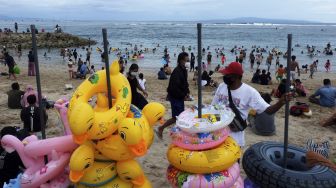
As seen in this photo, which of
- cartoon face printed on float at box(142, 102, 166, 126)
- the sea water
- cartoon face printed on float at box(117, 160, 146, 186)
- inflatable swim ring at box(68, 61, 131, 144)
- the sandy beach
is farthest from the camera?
the sea water

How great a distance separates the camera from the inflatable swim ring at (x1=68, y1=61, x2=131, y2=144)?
373cm

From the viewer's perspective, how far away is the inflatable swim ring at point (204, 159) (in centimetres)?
402

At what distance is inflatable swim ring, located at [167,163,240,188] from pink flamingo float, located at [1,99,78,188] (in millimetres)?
1383

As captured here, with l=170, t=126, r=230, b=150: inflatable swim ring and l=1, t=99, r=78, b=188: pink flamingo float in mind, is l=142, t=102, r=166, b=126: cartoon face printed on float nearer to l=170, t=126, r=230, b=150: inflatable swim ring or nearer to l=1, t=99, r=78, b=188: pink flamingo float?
l=170, t=126, r=230, b=150: inflatable swim ring

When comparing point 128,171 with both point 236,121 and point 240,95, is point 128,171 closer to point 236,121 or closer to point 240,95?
point 236,121

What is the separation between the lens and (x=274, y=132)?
28.6 feet

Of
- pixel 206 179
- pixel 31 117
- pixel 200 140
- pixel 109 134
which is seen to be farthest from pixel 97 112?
pixel 31 117

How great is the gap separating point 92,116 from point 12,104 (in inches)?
313

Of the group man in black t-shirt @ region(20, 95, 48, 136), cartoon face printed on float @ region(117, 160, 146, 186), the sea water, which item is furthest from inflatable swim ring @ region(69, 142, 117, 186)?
the sea water

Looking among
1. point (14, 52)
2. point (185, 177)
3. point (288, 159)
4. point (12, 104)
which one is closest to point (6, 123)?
point (12, 104)

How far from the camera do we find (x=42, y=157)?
178 inches

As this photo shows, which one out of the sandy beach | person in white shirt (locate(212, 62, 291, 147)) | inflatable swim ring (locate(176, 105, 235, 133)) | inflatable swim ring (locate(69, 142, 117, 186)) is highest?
person in white shirt (locate(212, 62, 291, 147))

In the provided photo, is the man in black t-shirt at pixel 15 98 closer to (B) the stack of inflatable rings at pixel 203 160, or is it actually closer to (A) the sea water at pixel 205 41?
(B) the stack of inflatable rings at pixel 203 160

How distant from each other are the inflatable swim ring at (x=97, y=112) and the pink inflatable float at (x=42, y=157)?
2.11 ft
